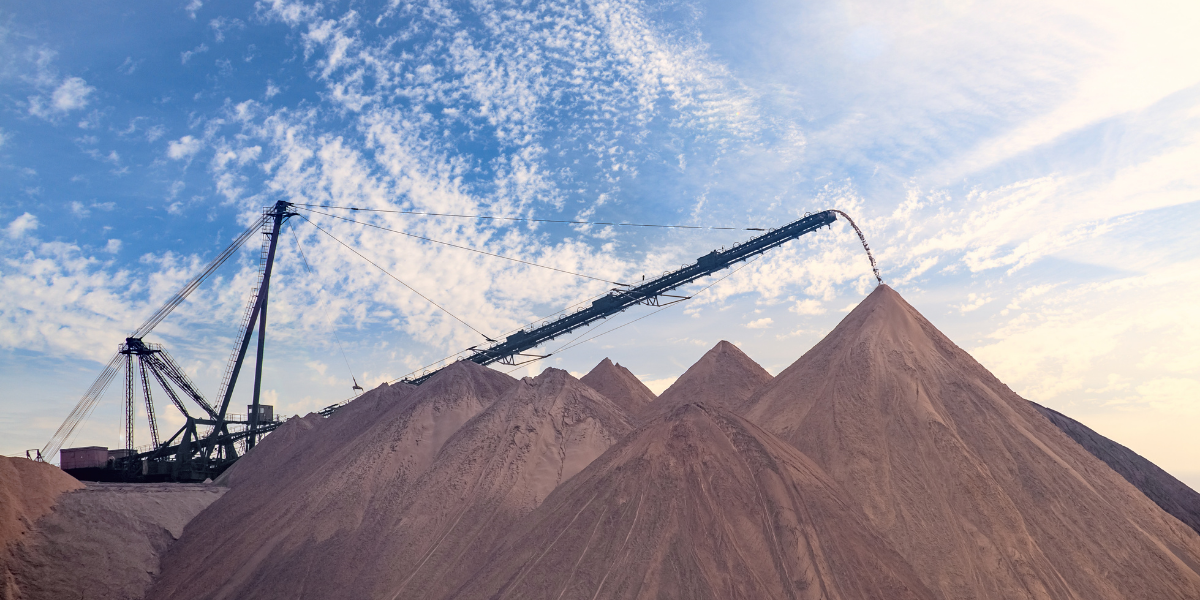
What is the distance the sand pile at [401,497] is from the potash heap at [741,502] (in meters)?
0.10

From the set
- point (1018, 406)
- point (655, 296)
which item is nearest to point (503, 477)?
point (655, 296)

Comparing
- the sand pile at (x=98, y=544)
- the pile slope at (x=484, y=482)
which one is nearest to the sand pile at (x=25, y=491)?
the sand pile at (x=98, y=544)

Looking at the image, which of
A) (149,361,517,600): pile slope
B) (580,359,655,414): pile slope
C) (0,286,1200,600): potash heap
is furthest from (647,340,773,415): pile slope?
(149,361,517,600): pile slope

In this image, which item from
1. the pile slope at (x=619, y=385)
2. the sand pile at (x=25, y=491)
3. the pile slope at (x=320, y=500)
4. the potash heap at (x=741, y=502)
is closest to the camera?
the potash heap at (x=741, y=502)

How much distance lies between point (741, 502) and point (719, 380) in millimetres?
19904

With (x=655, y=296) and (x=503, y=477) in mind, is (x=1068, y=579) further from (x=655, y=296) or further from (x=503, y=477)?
(x=655, y=296)

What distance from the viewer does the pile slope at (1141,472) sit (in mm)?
28672

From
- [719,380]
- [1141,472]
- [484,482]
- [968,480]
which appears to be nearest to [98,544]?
[484,482]

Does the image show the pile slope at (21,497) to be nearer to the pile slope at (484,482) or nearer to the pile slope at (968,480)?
the pile slope at (484,482)

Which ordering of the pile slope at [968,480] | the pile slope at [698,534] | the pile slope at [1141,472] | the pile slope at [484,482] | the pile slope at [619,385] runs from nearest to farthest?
the pile slope at [698,534]
the pile slope at [968,480]
the pile slope at [484,482]
the pile slope at [1141,472]
the pile slope at [619,385]

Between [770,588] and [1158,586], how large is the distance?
12333 millimetres

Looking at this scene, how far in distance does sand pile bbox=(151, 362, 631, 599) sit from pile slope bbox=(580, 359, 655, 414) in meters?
10.4

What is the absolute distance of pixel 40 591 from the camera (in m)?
25.3

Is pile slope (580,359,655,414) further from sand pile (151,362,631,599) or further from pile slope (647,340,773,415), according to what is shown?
sand pile (151,362,631,599)
